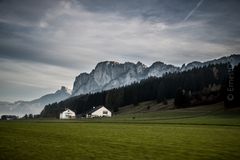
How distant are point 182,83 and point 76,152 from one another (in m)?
177

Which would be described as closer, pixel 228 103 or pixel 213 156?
pixel 213 156

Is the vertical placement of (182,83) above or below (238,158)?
above

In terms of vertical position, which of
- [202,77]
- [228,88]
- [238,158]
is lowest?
[238,158]

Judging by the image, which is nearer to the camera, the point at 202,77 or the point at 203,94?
the point at 203,94

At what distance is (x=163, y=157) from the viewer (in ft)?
54.3

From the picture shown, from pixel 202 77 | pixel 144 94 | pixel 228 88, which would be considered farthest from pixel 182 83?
pixel 228 88

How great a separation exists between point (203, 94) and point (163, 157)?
13706 centimetres

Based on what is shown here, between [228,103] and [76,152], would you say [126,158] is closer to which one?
[76,152]

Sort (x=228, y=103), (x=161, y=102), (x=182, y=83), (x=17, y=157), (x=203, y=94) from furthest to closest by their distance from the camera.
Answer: (x=182, y=83) < (x=161, y=102) < (x=203, y=94) < (x=228, y=103) < (x=17, y=157)

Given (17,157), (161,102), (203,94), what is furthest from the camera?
(161,102)

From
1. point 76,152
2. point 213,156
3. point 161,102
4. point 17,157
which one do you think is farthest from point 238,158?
point 161,102

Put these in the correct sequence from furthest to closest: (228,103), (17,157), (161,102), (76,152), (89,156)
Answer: (161,102) < (228,103) < (76,152) < (89,156) < (17,157)

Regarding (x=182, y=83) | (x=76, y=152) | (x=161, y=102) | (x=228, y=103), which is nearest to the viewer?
(x=76, y=152)

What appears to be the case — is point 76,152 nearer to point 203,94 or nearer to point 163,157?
point 163,157
